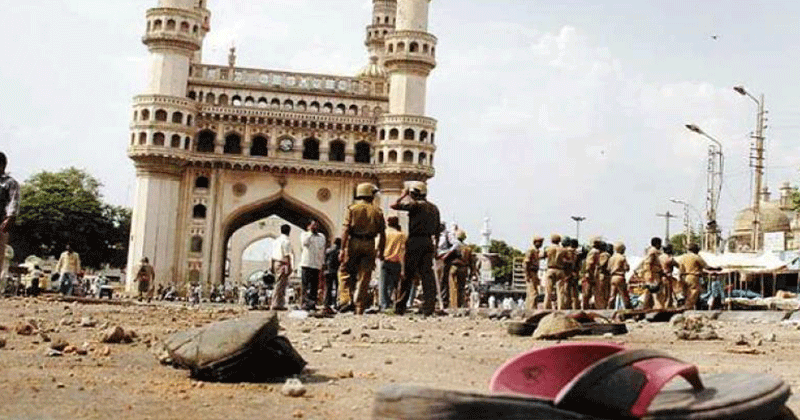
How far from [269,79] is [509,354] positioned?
49.1 meters

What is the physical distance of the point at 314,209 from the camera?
173ft

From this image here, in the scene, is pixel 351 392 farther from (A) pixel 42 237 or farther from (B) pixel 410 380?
(A) pixel 42 237

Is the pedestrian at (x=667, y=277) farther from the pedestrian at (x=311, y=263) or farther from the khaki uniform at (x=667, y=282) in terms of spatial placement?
the pedestrian at (x=311, y=263)

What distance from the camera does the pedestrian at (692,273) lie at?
1717 centimetres

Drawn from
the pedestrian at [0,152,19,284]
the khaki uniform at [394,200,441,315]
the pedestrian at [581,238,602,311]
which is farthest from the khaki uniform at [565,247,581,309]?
the pedestrian at [0,152,19,284]

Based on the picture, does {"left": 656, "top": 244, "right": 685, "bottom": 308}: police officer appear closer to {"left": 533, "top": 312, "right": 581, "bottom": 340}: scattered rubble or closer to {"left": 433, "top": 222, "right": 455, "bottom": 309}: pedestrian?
{"left": 433, "top": 222, "right": 455, "bottom": 309}: pedestrian

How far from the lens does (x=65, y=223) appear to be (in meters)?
61.6

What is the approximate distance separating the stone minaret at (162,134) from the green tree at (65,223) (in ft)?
43.2

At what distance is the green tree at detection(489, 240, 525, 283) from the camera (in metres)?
88.8

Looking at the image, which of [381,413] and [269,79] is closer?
[381,413]

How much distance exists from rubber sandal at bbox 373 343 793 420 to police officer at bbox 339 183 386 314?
31.7 feet

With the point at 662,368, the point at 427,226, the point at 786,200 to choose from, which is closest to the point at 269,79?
the point at 786,200

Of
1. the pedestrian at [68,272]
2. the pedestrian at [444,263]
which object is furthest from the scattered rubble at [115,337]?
the pedestrian at [68,272]

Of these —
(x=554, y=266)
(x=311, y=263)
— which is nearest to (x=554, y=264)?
(x=554, y=266)
